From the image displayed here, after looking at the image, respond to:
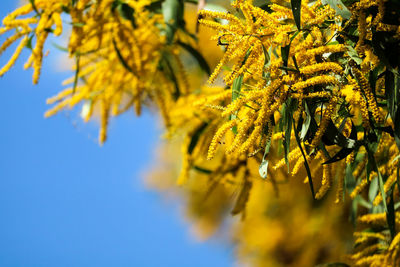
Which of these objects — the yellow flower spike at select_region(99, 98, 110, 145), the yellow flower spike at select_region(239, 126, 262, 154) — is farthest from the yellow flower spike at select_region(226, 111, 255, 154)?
the yellow flower spike at select_region(99, 98, 110, 145)

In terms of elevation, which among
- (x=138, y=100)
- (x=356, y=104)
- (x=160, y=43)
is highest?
(x=356, y=104)

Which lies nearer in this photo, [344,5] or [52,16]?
[344,5]

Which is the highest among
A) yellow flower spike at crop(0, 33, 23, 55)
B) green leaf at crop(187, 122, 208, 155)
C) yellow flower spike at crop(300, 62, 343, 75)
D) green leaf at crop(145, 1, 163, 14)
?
yellow flower spike at crop(300, 62, 343, 75)

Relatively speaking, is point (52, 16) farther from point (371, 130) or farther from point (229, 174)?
point (371, 130)

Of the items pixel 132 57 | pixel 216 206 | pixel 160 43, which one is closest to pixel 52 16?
pixel 132 57

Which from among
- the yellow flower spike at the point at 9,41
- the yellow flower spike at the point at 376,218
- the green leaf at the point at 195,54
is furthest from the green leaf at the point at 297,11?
the green leaf at the point at 195,54

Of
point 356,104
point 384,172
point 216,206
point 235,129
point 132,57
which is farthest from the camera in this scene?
point 216,206

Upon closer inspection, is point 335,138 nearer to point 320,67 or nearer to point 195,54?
point 320,67

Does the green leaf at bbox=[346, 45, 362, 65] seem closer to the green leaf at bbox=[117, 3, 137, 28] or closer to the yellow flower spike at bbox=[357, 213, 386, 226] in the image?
the yellow flower spike at bbox=[357, 213, 386, 226]
